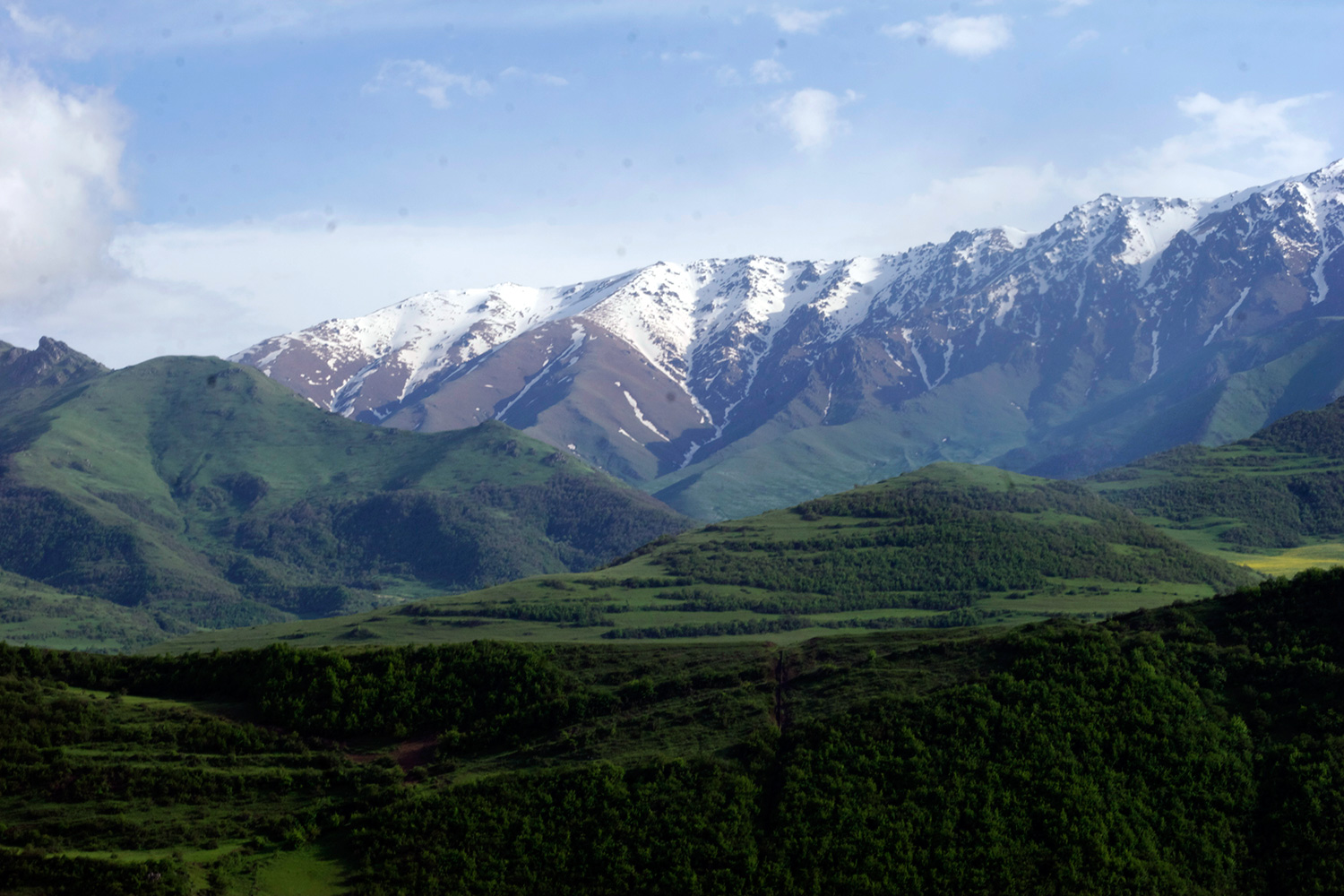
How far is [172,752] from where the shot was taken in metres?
113

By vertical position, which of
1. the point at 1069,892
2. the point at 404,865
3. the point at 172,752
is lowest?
the point at 1069,892

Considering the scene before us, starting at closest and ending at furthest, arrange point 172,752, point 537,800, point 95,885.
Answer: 1. point 95,885
2. point 537,800
3. point 172,752

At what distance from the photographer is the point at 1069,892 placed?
9331 cm

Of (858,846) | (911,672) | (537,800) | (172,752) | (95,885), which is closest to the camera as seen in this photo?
(95,885)

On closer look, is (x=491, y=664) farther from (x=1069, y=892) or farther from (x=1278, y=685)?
(x=1278, y=685)

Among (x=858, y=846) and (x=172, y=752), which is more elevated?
(x=172, y=752)

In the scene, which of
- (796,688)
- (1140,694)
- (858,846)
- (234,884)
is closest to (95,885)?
(234,884)

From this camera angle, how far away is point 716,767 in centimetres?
10794

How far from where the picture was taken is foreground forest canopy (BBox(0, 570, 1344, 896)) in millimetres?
96750

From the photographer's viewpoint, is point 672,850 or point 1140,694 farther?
point 1140,694

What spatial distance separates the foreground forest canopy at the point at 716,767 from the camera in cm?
9675

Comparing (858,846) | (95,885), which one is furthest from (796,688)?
(95,885)

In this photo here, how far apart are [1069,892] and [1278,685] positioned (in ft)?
117

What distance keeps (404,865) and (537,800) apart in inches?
492
